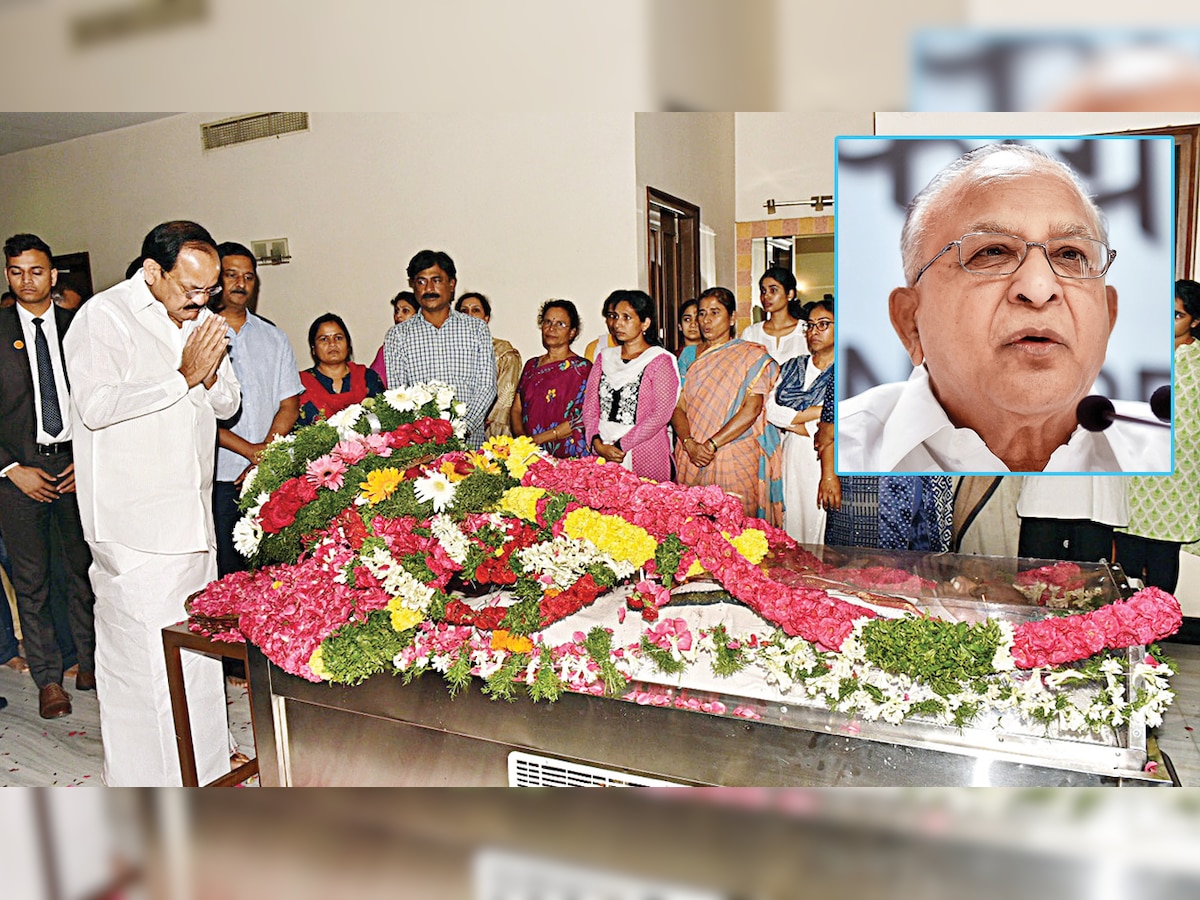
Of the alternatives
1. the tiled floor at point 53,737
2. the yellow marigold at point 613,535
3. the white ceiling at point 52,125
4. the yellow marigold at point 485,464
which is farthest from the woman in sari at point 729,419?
the white ceiling at point 52,125

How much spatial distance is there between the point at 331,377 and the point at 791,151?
71.6 inches

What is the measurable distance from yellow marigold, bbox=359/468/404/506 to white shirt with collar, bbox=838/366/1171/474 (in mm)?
1502

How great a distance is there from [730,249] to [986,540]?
130 cm

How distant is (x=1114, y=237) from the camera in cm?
306

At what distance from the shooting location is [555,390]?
3.52 metres

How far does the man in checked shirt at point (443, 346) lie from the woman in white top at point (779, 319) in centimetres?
95

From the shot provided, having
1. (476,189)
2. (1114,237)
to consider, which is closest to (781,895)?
(1114,237)

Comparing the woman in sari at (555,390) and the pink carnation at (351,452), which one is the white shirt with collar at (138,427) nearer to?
the pink carnation at (351,452)

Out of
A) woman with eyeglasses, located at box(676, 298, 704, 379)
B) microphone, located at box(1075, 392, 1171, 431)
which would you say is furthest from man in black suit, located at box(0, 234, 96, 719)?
microphone, located at box(1075, 392, 1171, 431)

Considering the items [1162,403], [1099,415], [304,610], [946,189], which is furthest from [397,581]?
[1162,403]

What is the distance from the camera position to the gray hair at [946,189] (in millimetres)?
3049

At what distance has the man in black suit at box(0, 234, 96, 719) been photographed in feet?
11.3

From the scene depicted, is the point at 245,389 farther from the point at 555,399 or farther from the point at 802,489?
the point at 802,489

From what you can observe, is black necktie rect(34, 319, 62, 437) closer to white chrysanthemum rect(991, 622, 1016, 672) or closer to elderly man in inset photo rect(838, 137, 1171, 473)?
elderly man in inset photo rect(838, 137, 1171, 473)
